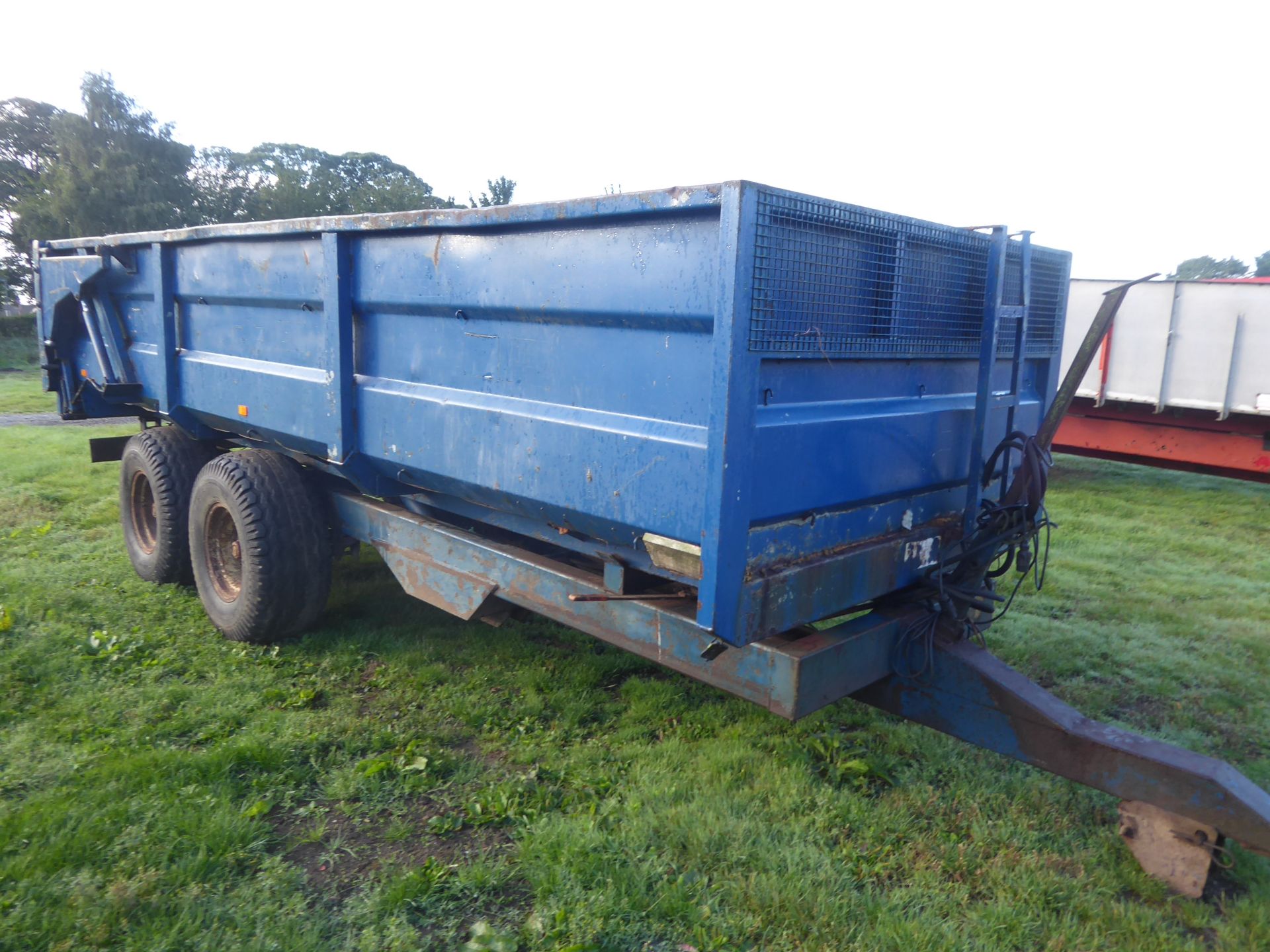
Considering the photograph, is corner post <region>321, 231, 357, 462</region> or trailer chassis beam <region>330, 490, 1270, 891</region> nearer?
trailer chassis beam <region>330, 490, 1270, 891</region>

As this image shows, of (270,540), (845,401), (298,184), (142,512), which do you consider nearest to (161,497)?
(142,512)

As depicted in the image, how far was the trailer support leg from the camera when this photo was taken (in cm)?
235

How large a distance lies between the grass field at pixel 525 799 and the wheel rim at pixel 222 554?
240 mm

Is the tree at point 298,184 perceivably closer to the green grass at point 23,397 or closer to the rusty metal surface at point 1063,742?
the green grass at point 23,397

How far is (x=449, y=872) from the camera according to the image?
259 centimetres

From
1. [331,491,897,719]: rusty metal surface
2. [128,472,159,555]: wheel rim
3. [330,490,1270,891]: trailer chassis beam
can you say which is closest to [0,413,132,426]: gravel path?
[128,472,159,555]: wheel rim

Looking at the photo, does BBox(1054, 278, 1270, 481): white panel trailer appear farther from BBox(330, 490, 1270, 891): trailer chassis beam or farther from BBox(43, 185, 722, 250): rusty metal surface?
BBox(43, 185, 722, 250): rusty metal surface

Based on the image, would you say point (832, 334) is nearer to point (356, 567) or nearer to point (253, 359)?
point (253, 359)

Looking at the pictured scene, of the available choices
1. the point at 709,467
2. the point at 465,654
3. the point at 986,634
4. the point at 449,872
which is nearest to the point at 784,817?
the point at 449,872

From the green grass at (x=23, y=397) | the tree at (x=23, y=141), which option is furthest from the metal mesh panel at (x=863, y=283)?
the tree at (x=23, y=141)

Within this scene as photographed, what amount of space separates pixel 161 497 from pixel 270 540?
4.34 ft

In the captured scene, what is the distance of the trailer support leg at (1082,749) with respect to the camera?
2352 millimetres

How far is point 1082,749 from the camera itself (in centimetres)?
253

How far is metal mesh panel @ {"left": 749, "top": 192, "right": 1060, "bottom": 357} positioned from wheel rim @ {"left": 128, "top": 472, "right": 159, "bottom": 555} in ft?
14.3
